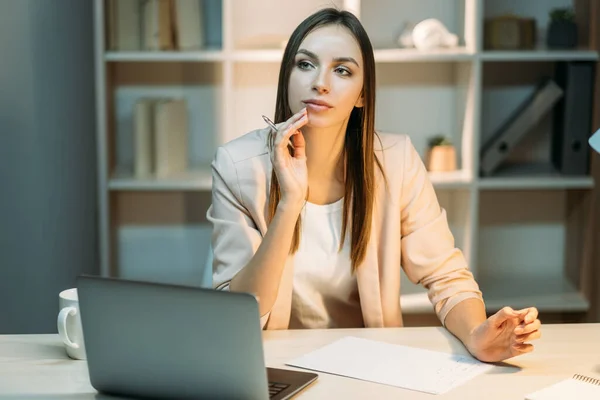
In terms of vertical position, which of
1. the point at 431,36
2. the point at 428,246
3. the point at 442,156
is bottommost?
the point at 428,246

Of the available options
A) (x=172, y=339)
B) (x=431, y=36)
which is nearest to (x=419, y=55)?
(x=431, y=36)

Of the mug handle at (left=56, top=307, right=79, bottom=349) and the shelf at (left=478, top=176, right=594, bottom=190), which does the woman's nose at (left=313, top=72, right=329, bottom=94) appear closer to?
the mug handle at (left=56, top=307, right=79, bottom=349)

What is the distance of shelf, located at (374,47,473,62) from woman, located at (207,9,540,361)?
2.82 ft

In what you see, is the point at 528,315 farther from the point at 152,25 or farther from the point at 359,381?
the point at 152,25

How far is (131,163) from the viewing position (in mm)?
3221

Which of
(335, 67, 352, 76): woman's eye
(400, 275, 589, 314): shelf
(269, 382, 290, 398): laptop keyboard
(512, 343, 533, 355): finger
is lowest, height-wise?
(400, 275, 589, 314): shelf

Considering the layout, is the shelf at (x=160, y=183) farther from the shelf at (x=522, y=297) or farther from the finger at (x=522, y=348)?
the finger at (x=522, y=348)

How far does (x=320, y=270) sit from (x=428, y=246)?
0.24 meters

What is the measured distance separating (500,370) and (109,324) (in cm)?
64

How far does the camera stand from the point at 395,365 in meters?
1.51

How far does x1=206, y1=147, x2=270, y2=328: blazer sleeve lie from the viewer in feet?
6.21

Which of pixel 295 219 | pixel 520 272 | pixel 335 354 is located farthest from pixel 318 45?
pixel 520 272

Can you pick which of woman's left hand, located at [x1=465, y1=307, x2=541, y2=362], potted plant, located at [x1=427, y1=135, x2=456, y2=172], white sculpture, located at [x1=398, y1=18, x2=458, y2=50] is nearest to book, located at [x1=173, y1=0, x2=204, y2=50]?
white sculpture, located at [x1=398, y1=18, x2=458, y2=50]

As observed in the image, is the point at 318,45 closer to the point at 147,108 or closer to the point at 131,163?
the point at 147,108
